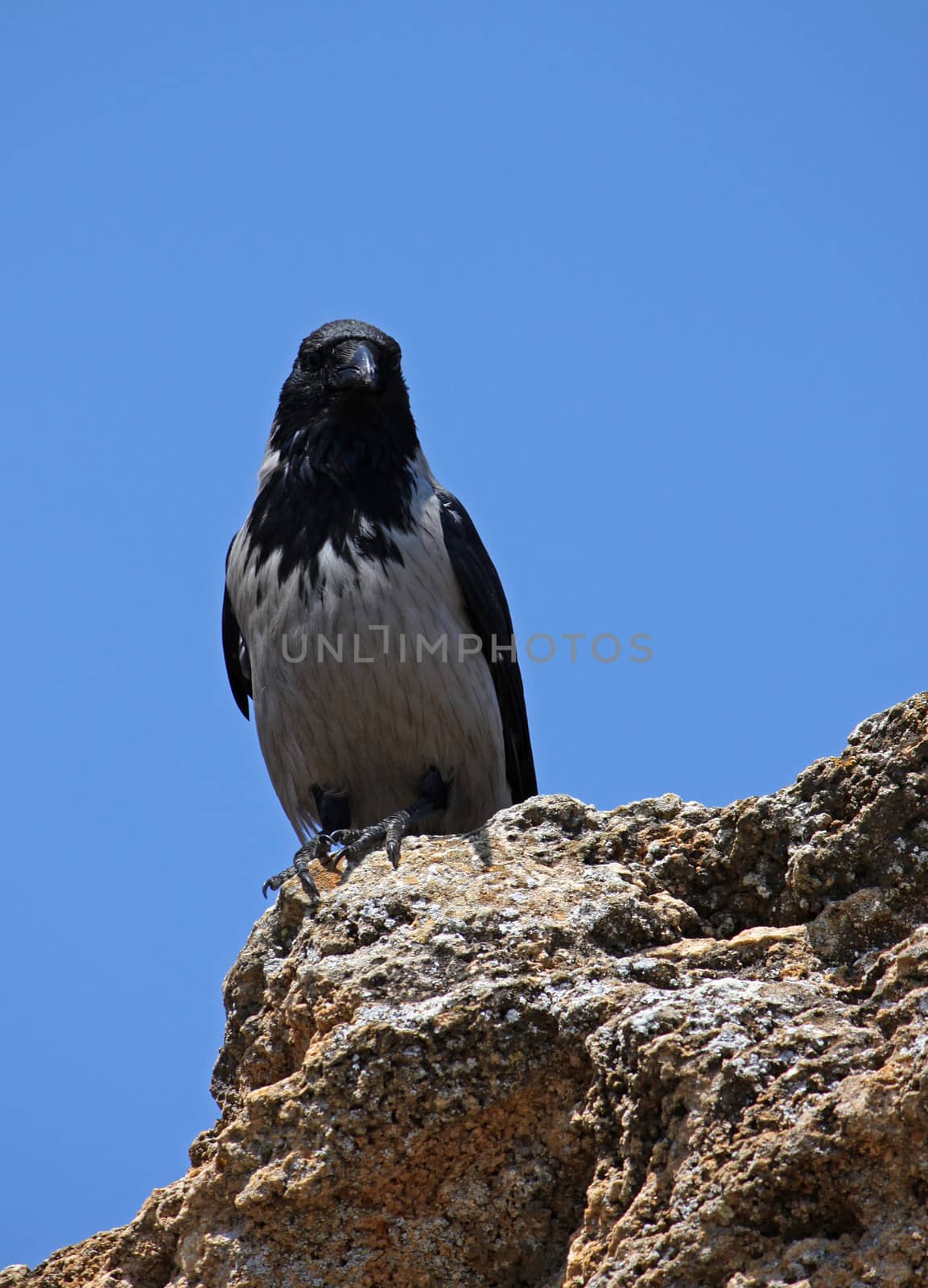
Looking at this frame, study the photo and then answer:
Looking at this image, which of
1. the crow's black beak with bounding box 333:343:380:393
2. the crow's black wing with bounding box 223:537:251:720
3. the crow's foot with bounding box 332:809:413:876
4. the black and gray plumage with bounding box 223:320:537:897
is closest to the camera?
the crow's foot with bounding box 332:809:413:876

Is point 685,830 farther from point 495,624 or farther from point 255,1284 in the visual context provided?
point 495,624

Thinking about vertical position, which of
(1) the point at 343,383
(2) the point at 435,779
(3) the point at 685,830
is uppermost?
(1) the point at 343,383

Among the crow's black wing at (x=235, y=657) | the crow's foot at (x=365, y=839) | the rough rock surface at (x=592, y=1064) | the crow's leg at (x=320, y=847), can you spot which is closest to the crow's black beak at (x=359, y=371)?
the crow's black wing at (x=235, y=657)

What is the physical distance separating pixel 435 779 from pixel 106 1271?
2.97 m

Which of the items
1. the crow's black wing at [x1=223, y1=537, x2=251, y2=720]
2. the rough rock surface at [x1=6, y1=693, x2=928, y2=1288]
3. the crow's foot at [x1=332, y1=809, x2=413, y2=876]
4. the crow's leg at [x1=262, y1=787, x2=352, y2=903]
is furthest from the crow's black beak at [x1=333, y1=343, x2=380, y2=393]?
the rough rock surface at [x1=6, y1=693, x2=928, y2=1288]

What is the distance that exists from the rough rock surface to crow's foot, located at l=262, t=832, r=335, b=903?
10.0 inches

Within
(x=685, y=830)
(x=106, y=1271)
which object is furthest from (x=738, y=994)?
(x=106, y=1271)

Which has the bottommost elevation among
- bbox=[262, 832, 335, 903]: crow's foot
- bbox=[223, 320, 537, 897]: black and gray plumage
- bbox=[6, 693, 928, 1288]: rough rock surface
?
bbox=[6, 693, 928, 1288]: rough rock surface

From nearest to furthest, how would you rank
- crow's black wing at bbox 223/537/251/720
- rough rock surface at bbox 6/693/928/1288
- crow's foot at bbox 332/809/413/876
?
rough rock surface at bbox 6/693/928/1288 → crow's foot at bbox 332/809/413/876 → crow's black wing at bbox 223/537/251/720

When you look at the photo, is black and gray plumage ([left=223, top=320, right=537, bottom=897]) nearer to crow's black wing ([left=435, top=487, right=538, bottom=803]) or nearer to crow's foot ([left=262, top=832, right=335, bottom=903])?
crow's black wing ([left=435, top=487, right=538, bottom=803])

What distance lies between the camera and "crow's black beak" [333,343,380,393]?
24.2 ft

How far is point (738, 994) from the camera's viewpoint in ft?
12.2

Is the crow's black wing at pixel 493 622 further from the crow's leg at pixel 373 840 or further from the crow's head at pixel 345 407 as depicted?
the crow's leg at pixel 373 840

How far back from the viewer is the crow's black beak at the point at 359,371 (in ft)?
24.2
